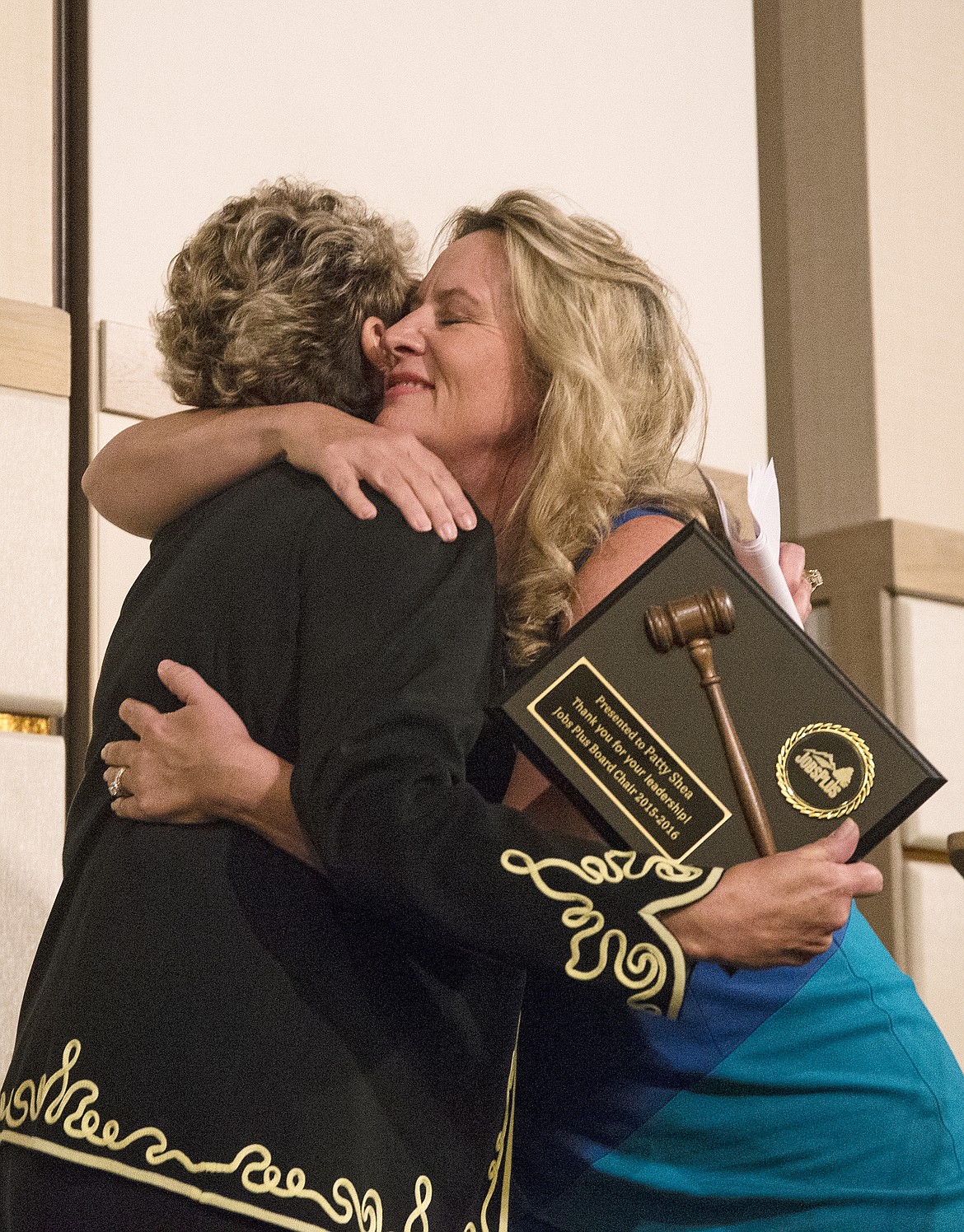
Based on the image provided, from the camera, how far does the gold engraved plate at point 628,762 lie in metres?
1.14

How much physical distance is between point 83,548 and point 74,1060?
1.19 metres

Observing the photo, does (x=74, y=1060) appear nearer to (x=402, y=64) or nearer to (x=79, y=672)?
(x=79, y=672)

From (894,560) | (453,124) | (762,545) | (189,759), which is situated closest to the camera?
(189,759)

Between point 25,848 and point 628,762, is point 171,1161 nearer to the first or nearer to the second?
point 628,762

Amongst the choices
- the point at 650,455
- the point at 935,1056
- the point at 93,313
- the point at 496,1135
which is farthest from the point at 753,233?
the point at 496,1135

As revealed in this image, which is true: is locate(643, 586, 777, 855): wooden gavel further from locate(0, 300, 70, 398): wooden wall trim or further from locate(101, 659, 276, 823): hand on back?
locate(0, 300, 70, 398): wooden wall trim

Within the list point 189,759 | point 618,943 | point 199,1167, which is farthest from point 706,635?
point 199,1167

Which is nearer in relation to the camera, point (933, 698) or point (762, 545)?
point (762, 545)

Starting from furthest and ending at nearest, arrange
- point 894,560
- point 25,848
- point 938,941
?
point 894,560 < point 938,941 < point 25,848

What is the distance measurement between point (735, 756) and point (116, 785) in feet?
1.50

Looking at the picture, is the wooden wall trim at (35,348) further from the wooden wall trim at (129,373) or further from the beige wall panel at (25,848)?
the beige wall panel at (25,848)

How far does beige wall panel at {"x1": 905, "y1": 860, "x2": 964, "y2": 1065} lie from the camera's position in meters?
2.83

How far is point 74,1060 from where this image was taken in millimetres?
1091

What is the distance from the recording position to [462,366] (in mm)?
1661
